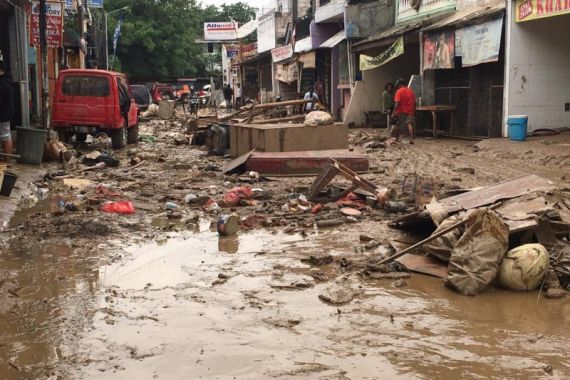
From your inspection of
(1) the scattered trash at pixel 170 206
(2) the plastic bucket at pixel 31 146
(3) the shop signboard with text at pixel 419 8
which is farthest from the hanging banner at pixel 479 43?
(2) the plastic bucket at pixel 31 146

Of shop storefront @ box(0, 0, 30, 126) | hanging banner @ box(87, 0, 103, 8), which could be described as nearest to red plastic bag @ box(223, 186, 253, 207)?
shop storefront @ box(0, 0, 30, 126)

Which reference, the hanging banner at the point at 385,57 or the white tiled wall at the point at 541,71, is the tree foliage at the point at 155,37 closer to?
the hanging banner at the point at 385,57

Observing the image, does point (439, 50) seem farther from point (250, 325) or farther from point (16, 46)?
point (250, 325)

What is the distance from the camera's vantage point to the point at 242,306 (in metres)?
4.96

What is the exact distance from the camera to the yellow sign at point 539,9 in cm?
1355

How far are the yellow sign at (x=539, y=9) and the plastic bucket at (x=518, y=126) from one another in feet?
7.53

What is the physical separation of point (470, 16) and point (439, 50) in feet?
5.63

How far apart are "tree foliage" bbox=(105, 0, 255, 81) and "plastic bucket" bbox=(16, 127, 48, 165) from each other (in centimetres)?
4017

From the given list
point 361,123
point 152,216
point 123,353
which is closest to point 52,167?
point 152,216

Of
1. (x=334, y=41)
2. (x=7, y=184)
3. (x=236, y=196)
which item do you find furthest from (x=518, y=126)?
(x=334, y=41)

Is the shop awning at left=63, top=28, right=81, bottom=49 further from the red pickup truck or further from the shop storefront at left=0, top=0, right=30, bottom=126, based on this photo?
the red pickup truck

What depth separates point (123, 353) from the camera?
4.02 metres

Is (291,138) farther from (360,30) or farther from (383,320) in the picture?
(360,30)

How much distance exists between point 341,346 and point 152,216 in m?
4.89
